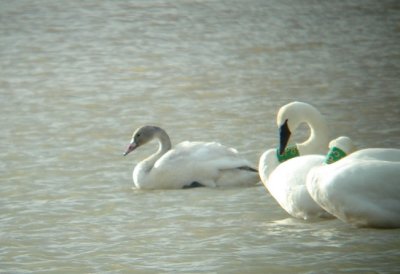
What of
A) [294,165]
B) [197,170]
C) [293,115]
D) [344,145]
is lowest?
[197,170]

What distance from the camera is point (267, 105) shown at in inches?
482

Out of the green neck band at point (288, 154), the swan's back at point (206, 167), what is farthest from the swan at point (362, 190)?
the swan's back at point (206, 167)

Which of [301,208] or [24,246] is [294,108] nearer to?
[301,208]

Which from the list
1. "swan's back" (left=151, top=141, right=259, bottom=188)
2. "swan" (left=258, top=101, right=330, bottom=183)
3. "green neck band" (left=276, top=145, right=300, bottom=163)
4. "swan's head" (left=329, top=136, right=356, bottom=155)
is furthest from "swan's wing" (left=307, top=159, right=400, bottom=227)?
"swan's back" (left=151, top=141, right=259, bottom=188)

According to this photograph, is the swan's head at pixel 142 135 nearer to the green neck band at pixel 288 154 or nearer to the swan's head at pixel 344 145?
the green neck band at pixel 288 154

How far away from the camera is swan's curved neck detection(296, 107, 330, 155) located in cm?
852

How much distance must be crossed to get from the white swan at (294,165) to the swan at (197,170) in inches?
20.7

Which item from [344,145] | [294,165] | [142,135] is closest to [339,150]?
[344,145]

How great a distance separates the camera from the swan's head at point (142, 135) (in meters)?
9.46

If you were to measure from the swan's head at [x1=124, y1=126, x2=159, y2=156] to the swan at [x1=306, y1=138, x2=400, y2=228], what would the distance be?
8.74 ft

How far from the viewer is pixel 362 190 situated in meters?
6.79

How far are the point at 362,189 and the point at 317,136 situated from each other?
181 centimetres

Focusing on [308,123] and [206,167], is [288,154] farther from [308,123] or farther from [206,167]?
[206,167]

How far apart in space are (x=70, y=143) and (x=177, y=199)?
231 cm
